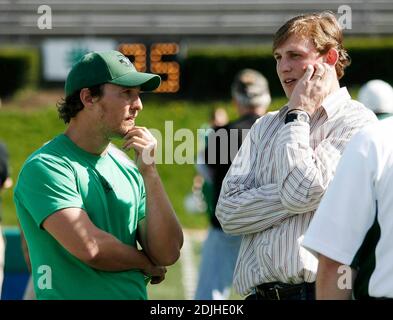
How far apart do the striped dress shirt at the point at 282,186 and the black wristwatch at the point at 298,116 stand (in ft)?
0.10

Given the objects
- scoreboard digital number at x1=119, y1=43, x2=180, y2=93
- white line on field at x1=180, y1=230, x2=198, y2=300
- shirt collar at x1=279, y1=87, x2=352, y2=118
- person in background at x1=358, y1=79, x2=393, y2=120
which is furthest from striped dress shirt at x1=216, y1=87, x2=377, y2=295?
scoreboard digital number at x1=119, y1=43, x2=180, y2=93

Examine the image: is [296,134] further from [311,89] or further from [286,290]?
[286,290]

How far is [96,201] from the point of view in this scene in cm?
433

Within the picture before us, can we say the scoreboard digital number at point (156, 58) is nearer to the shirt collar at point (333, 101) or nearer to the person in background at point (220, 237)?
the person in background at point (220, 237)

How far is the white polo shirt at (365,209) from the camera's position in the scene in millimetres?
3250

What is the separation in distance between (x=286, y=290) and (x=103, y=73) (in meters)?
1.15

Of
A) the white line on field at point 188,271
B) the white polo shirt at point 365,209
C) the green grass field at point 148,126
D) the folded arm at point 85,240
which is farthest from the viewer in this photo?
the green grass field at point 148,126

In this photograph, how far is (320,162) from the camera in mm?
4230

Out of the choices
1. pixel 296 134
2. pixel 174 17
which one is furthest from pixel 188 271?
pixel 174 17

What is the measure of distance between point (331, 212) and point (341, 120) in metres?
1.13

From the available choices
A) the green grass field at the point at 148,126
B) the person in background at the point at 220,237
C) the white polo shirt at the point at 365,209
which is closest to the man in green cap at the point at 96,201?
the white polo shirt at the point at 365,209

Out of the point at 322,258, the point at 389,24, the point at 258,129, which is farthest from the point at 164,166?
the point at 322,258

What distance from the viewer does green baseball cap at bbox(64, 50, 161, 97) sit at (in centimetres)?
441

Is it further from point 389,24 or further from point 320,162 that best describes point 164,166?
point 320,162
